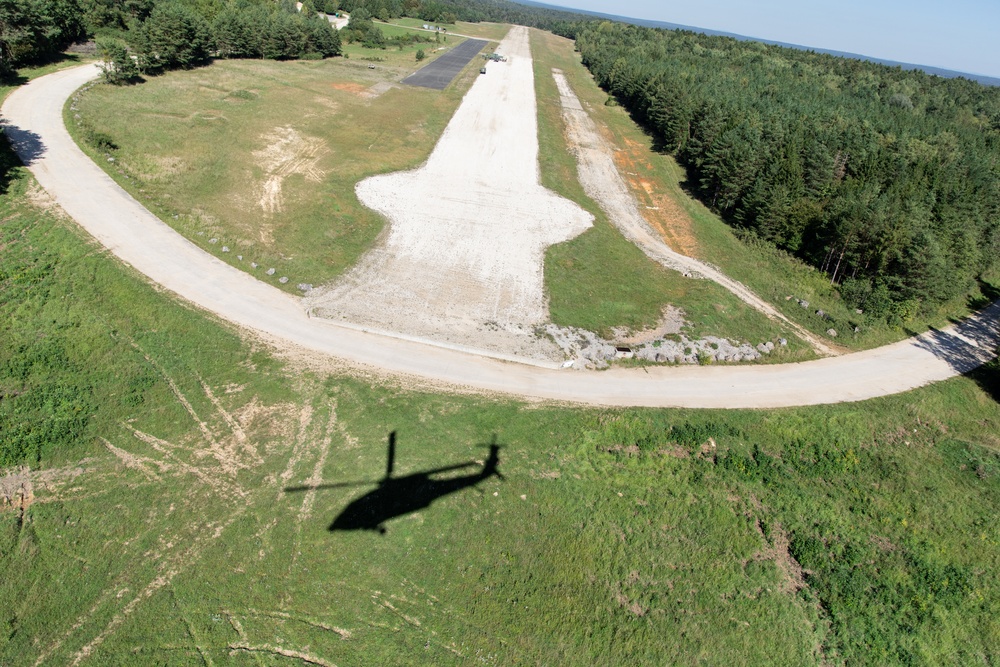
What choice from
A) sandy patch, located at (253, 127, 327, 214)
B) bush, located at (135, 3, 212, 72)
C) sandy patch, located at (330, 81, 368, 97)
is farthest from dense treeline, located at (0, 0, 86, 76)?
sandy patch, located at (330, 81, 368, 97)

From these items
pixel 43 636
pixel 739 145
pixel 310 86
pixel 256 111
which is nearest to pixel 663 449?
pixel 43 636

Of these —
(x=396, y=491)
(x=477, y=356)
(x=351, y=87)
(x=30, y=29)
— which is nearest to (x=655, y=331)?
(x=477, y=356)

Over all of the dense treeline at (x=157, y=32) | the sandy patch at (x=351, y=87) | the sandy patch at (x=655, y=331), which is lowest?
the sandy patch at (x=655, y=331)

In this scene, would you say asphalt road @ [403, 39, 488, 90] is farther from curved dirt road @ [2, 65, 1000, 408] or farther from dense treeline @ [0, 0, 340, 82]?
curved dirt road @ [2, 65, 1000, 408]

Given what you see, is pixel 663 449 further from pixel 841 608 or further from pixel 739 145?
pixel 739 145

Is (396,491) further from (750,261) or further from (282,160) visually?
(282,160)

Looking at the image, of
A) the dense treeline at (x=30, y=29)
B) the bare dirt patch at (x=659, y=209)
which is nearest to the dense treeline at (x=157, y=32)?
the dense treeline at (x=30, y=29)

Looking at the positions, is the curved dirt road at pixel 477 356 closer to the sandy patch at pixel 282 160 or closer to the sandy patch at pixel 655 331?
the sandy patch at pixel 655 331
